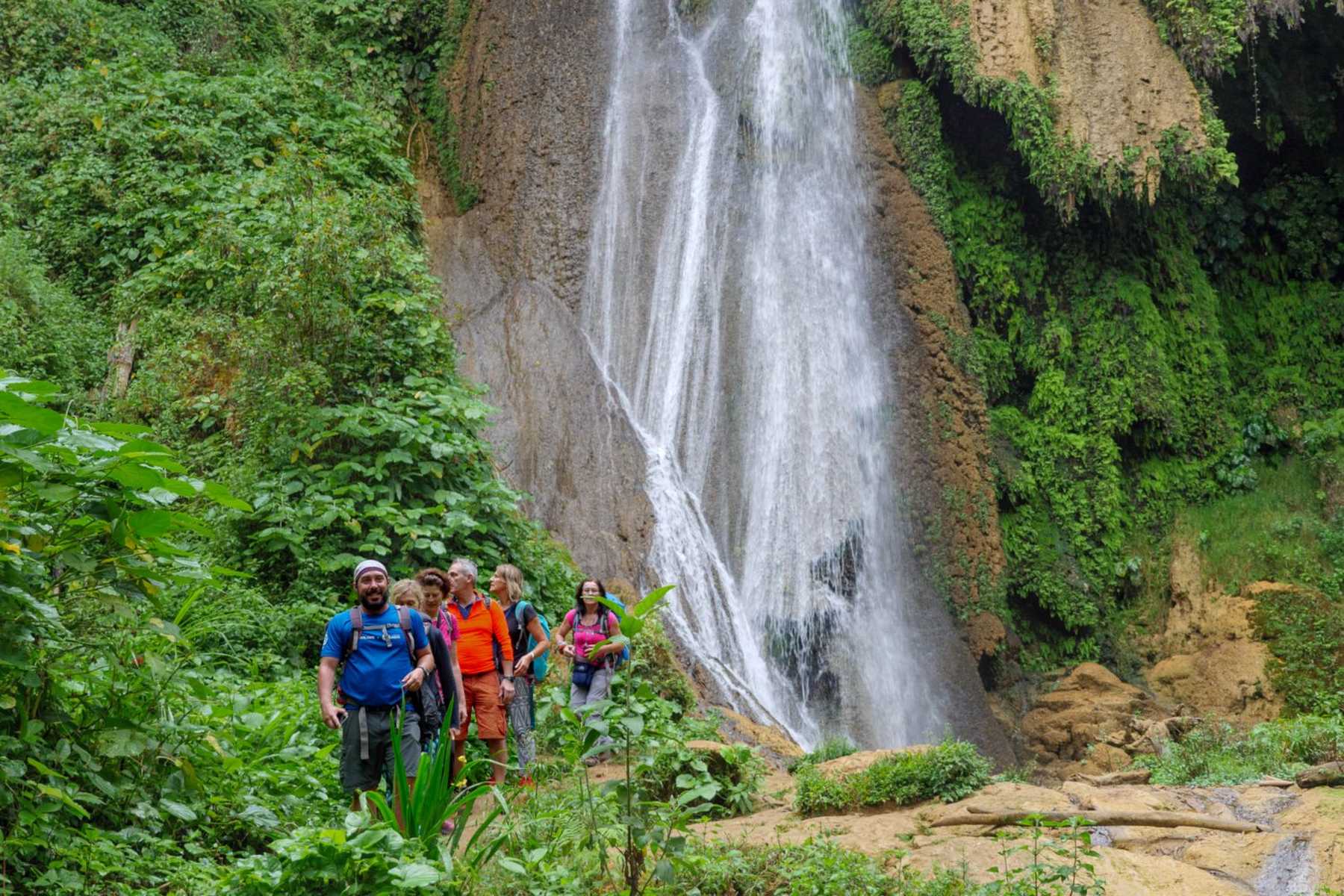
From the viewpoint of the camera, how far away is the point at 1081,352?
17000mm

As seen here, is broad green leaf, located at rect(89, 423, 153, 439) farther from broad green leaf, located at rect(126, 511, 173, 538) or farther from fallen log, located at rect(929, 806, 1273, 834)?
fallen log, located at rect(929, 806, 1273, 834)

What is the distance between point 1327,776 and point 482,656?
17.1ft

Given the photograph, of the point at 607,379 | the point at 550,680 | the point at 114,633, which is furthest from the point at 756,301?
the point at 114,633

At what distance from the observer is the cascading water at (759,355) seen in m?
13.4

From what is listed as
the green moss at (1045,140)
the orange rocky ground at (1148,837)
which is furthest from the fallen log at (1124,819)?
the green moss at (1045,140)

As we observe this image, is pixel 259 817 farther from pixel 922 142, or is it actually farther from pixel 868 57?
pixel 868 57

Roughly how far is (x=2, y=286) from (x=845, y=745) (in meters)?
9.74

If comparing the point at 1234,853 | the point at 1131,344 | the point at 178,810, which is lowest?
the point at 1234,853

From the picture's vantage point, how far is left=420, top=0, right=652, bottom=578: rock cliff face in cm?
1373

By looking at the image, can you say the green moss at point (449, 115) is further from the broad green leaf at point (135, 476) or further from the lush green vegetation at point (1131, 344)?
the broad green leaf at point (135, 476)

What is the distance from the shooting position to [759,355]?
15156mm

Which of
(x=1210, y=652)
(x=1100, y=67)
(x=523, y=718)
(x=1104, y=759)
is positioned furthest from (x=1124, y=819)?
(x=1100, y=67)

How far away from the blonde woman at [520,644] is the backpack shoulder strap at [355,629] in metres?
1.69

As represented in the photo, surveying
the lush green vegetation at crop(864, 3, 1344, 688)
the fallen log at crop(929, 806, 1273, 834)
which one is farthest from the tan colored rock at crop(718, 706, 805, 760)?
the lush green vegetation at crop(864, 3, 1344, 688)
